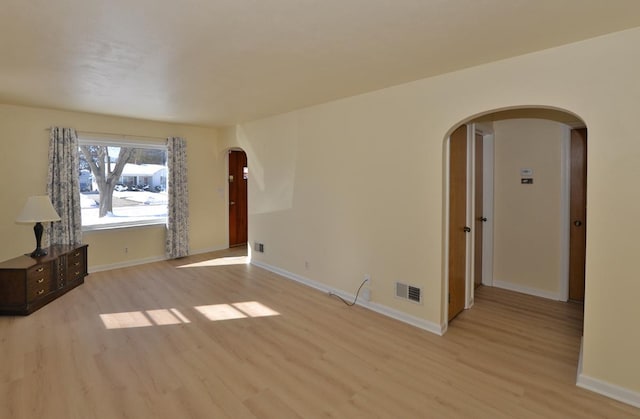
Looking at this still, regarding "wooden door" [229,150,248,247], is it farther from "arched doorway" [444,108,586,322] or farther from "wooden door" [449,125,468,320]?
"wooden door" [449,125,468,320]

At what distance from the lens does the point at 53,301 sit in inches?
160

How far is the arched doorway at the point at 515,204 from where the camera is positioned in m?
3.63

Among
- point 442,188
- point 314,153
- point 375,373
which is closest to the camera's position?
point 375,373

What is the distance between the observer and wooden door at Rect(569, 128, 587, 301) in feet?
13.3

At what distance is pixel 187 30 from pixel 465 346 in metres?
3.38

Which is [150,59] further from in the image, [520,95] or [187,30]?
[520,95]

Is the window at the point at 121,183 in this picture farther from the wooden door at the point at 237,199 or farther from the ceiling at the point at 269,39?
the ceiling at the point at 269,39

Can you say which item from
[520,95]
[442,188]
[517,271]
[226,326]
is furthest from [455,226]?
[226,326]

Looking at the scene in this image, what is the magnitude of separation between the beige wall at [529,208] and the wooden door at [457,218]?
47.3 inches

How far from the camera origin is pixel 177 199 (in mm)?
6082

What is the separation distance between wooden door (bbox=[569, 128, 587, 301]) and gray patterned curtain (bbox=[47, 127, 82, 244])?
22.5 ft

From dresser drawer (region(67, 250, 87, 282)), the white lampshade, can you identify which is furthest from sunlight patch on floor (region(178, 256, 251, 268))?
the white lampshade

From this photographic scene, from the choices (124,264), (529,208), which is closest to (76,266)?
(124,264)

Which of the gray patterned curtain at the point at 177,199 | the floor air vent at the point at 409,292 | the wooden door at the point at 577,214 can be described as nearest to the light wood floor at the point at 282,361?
the floor air vent at the point at 409,292
